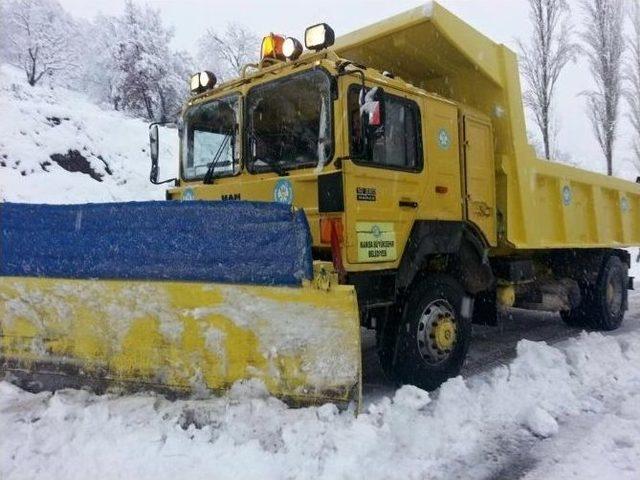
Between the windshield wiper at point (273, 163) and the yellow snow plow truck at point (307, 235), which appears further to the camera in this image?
the windshield wiper at point (273, 163)

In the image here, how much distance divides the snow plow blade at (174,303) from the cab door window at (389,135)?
0.85m

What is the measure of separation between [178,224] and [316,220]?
96 centimetres

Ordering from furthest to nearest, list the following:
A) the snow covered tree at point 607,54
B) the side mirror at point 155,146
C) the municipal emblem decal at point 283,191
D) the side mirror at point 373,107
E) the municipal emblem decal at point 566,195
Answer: the snow covered tree at point 607,54 → the municipal emblem decal at point 566,195 → the side mirror at point 155,146 → the municipal emblem decal at point 283,191 → the side mirror at point 373,107

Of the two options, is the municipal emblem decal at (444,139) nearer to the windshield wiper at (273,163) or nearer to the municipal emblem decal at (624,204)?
the windshield wiper at (273,163)

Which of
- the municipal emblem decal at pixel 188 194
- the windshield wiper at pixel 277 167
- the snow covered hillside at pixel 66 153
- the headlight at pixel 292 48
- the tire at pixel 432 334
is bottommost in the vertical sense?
the tire at pixel 432 334

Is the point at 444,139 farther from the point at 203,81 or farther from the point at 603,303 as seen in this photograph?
the point at 603,303

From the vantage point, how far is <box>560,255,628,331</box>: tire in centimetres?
728

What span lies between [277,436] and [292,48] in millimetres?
2906

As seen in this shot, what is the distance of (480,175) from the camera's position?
17.4ft

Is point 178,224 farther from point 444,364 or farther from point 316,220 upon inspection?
point 444,364

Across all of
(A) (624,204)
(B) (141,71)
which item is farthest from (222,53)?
(A) (624,204)

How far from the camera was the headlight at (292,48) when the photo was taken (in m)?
4.35

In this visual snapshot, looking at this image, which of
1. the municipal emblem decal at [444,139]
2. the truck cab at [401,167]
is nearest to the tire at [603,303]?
the truck cab at [401,167]

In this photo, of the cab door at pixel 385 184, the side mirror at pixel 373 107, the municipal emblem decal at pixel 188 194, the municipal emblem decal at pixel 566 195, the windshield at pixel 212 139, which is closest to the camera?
the side mirror at pixel 373 107
